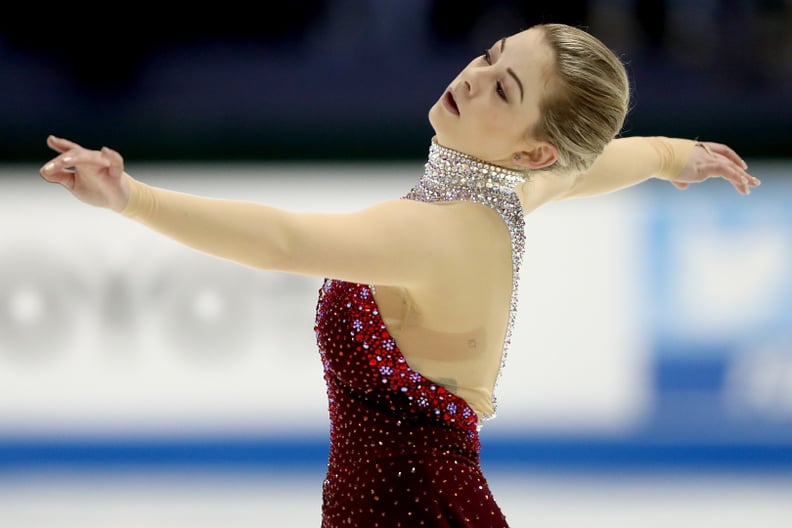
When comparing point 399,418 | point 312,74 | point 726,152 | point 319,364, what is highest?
point 312,74

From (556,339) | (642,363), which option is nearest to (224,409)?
(556,339)

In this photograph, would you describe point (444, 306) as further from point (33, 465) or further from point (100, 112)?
point (100, 112)

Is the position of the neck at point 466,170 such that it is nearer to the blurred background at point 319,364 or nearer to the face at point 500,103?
the face at point 500,103

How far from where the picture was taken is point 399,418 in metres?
1.94

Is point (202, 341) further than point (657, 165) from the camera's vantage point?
Yes

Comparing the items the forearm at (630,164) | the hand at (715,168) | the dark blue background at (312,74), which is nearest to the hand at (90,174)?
the forearm at (630,164)

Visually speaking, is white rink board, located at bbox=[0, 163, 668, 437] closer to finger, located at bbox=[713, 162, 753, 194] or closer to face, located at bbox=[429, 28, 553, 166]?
finger, located at bbox=[713, 162, 753, 194]

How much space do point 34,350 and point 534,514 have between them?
1855 mm

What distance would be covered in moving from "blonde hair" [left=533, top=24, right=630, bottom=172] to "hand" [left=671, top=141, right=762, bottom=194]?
62cm

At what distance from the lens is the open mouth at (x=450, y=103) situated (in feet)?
6.42

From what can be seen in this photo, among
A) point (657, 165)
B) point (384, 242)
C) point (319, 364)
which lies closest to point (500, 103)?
point (384, 242)

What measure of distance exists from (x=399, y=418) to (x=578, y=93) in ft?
2.13

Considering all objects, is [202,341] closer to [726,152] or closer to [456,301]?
[726,152]

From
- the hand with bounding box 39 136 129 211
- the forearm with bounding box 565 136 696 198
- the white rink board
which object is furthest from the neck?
the white rink board
